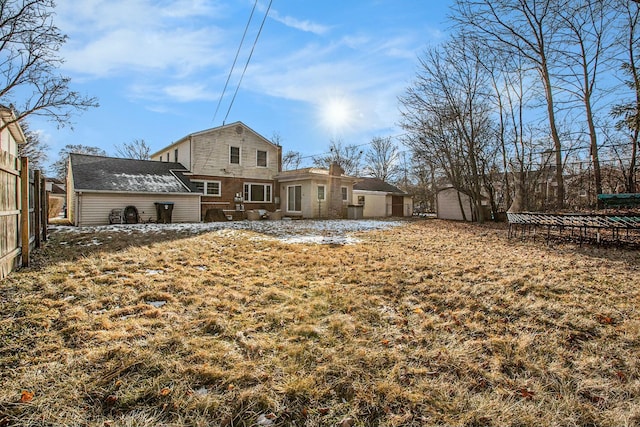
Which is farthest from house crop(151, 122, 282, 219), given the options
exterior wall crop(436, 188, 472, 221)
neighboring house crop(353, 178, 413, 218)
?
exterior wall crop(436, 188, 472, 221)

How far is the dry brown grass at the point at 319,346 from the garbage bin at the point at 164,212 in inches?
381

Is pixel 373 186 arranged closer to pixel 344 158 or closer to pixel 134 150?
pixel 344 158

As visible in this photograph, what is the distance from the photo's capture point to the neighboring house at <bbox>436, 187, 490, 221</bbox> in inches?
810

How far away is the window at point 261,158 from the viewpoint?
19.2 meters

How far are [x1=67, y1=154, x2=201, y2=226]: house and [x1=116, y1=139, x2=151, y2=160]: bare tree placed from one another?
2466 cm

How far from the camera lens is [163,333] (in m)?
2.97

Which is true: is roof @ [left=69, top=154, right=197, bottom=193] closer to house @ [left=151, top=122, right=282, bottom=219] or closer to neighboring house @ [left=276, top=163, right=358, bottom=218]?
house @ [left=151, top=122, right=282, bottom=219]

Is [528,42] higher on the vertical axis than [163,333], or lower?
higher

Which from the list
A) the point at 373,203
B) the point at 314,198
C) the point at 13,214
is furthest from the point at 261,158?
the point at 13,214

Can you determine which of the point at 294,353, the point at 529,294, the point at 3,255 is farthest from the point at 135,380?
the point at 529,294

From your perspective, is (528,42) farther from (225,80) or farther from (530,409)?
(530,409)

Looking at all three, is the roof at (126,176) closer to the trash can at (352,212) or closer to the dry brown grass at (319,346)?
the trash can at (352,212)

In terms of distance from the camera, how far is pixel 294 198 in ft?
63.4

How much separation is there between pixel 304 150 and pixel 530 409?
126 ft
